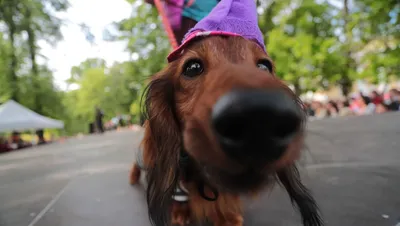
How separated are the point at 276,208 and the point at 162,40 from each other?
15.7 m

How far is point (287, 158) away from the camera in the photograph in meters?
1.00

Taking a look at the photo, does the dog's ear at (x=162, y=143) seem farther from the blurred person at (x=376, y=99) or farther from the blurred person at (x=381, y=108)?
the blurred person at (x=376, y=99)

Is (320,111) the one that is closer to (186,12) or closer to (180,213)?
(186,12)

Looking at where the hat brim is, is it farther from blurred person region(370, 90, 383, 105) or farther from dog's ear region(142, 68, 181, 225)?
blurred person region(370, 90, 383, 105)

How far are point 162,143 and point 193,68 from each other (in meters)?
0.45

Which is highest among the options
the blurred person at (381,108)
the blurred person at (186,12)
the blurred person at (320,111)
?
the blurred person at (186,12)

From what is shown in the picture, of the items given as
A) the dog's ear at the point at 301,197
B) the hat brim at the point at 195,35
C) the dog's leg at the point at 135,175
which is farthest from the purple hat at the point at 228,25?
the dog's leg at the point at 135,175

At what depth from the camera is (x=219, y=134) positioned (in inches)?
36.5

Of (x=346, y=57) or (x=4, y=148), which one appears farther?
(x=346, y=57)

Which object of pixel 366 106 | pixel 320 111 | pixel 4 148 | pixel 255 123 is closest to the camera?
pixel 255 123

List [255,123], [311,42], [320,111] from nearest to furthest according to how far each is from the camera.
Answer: [255,123] → [320,111] → [311,42]

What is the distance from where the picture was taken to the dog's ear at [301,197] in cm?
163

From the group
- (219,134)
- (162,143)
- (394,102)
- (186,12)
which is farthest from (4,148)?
(394,102)

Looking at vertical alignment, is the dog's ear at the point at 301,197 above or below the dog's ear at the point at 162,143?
below
